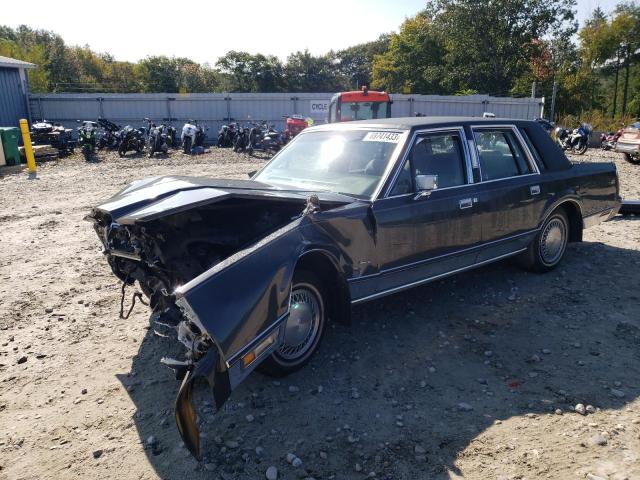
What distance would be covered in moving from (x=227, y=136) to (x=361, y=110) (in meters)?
7.36

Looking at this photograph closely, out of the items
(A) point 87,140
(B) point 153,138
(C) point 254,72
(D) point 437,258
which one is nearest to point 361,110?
(B) point 153,138

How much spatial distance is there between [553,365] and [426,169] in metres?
1.88

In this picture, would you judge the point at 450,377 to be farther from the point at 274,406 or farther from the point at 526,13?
the point at 526,13

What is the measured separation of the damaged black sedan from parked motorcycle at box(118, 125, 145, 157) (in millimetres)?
Answer: 14257

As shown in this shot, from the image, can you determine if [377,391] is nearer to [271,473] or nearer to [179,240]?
[271,473]

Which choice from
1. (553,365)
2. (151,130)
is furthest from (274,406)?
(151,130)

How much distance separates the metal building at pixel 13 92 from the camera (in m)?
20.7

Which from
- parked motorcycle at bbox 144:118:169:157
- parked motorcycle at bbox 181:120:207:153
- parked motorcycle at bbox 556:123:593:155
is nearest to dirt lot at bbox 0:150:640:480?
parked motorcycle at bbox 144:118:169:157

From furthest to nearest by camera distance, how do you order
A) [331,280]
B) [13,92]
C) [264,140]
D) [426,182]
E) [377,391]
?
[13,92], [264,140], [426,182], [331,280], [377,391]

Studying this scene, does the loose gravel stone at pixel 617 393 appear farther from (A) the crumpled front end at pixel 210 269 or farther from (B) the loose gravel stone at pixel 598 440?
(A) the crumpled front end at pixel 210 269

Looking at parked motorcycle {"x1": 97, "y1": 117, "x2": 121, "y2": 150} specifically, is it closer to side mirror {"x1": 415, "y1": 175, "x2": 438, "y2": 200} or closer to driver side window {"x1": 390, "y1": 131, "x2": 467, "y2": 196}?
driver side window {"x1": 390, "y1": 131, "x2": 467, "y2": 196}

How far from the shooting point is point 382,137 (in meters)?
4.48

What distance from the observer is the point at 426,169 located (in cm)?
445

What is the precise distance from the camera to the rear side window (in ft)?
16.4
